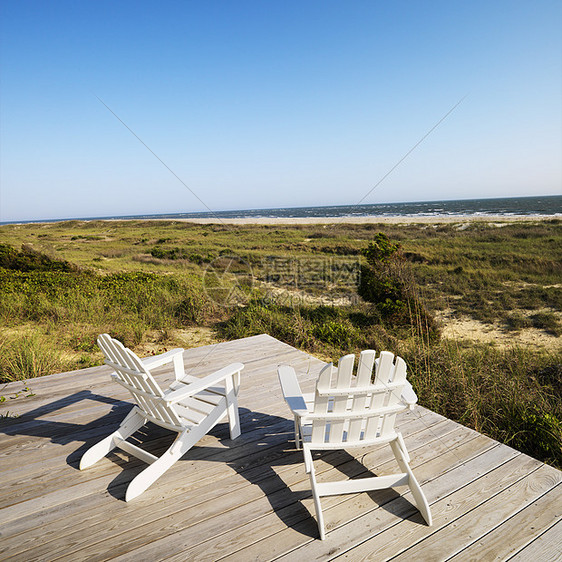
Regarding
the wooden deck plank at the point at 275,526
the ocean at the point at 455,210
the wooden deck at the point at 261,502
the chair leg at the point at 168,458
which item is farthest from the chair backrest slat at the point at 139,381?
the ocean at the point at 455,210

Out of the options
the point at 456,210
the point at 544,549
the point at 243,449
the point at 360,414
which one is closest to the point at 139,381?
the point at 243,449

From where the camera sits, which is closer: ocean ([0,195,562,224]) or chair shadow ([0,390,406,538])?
chair shadow ([0,390,406,538])

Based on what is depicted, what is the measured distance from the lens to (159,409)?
2107mm

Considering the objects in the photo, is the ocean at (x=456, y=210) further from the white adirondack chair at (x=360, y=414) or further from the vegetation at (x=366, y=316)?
the white adirondack chair at (x=360, y=414)

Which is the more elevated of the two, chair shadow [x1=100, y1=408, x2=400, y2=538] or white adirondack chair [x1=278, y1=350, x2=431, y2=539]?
white adirondack chair [x1=278, y1=350, x2=431, y2=539]

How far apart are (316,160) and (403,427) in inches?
445

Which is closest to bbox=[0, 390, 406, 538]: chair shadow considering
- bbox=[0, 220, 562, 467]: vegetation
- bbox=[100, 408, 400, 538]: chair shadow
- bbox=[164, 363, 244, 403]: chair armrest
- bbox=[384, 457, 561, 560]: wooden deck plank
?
bbox=[100, 408, 400, 538]: chair shadow

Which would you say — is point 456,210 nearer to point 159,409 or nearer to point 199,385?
point 199,385

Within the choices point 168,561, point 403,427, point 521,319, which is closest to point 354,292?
point 521,319

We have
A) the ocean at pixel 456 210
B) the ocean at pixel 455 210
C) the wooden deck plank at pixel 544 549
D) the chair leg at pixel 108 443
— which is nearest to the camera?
the wooden deck plank at pixel 544 549

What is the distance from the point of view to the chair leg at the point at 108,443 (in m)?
2.16

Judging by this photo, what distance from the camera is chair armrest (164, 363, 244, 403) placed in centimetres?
199

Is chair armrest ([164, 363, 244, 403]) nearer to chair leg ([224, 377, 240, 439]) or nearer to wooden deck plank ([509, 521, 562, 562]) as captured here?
chair leg ([224, 377, 240, 439])

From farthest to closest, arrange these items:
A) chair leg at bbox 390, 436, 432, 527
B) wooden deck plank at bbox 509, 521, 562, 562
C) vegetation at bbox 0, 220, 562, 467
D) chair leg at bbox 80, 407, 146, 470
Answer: vegetation at bbox 0, 220, 562, 467
chair leg at bbox 80, 407, 146, 470
chair leg at bbox 390, 436, 432, 527
wooden deck plank at bbox 509, 521, 562, 562
